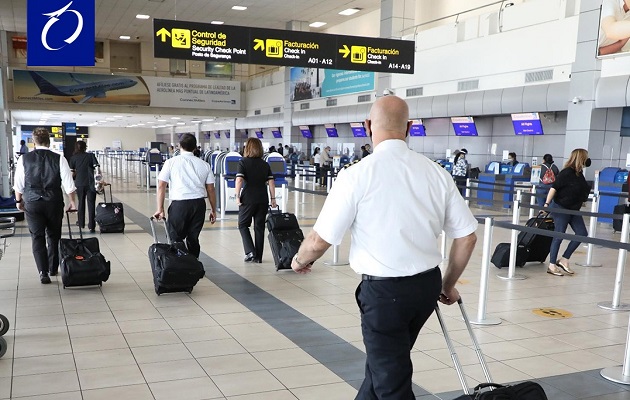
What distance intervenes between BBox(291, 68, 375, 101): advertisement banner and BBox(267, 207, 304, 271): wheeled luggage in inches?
548

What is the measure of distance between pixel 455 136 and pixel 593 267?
11.4m

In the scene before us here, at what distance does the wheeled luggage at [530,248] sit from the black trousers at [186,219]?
4.08 metres

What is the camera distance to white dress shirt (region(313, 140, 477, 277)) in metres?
2.33

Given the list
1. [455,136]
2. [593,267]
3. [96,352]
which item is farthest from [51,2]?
[455,136]

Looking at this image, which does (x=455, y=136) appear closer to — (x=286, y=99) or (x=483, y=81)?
(x=483, y=81)

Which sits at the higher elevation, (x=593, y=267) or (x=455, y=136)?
(x=455, y=136)

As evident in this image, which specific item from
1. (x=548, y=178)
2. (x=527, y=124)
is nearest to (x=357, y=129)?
(x=527, y=124)

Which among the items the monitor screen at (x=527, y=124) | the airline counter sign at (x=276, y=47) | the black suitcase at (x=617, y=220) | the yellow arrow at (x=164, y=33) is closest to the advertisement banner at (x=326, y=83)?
the monitor screen at (x=527, y=124)

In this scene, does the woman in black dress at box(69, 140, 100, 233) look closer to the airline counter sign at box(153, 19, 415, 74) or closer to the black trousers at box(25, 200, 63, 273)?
the airline counter sign at box(153, 19, 415, 74)

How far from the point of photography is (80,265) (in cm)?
595

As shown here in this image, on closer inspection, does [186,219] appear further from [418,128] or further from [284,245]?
[418,128]

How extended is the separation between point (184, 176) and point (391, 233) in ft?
13.4

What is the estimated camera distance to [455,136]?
1916 cm

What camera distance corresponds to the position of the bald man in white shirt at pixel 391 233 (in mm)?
2336
